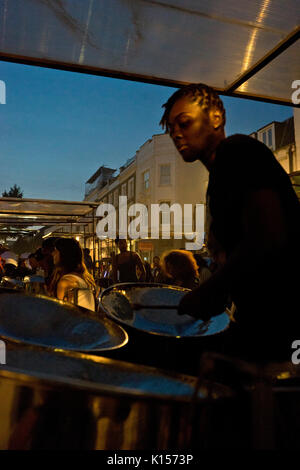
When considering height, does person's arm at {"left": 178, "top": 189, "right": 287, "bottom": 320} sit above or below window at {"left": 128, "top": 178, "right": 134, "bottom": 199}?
below

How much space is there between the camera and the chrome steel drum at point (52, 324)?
124 cm

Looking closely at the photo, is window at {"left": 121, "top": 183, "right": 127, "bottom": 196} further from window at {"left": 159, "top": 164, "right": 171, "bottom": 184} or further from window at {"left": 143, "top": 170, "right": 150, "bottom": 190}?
window at {"left": 159, "top": 164, "right": 171, "bottom": 184}

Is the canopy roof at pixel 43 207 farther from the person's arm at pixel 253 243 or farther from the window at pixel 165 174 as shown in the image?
the window at pixel 165 174

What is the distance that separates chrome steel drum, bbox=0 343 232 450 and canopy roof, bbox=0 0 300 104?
60.2 inches

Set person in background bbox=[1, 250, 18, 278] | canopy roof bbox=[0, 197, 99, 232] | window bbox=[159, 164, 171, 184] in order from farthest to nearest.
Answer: window bbox=[159, 164, 171, 184] < person in background bbox=[1, 250, 18, 278] < canopy roof bbox=[0, 197, 99, 232]

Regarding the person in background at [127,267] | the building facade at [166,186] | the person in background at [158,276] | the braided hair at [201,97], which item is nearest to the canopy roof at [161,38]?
the braided hair at [201,97]

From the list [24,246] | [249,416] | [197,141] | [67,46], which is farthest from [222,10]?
[24,246]

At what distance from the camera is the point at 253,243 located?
2.07 ft

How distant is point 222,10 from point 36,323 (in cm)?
154

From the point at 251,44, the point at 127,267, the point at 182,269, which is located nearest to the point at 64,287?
the point at 182,269

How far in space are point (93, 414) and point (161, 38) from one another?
1.74m

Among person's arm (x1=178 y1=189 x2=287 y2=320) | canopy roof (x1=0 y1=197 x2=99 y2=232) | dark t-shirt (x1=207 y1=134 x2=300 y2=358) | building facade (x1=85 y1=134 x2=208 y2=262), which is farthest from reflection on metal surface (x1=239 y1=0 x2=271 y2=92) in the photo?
building facade (x1=85 y1=134 x2=208 y2=262)

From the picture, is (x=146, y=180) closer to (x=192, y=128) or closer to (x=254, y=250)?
(x=192, y=128)

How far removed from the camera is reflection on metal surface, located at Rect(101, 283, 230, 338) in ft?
4.02
